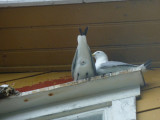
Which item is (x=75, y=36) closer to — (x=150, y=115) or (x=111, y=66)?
(x=111, y=66)

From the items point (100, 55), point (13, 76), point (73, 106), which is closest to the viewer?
point (73, 106)

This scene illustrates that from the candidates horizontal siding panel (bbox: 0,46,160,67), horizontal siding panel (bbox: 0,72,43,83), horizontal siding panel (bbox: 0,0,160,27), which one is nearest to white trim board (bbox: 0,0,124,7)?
horizontal siding panel (bbox: 0,0,160,27)

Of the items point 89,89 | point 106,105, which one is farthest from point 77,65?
point 106,105

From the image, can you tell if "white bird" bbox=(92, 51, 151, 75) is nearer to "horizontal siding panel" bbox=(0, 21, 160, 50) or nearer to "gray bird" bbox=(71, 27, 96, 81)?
"gray bird" bbox=(71, 27, 96, 81)

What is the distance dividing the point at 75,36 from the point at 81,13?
13cm

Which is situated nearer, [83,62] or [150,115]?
[150,115]

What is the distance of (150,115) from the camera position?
1.61 m

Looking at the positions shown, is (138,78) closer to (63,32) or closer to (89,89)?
(89,89)

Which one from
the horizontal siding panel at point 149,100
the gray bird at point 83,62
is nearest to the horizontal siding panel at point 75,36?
the gray bird at point 83,62

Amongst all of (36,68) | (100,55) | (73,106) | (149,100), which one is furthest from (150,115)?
(36,68)

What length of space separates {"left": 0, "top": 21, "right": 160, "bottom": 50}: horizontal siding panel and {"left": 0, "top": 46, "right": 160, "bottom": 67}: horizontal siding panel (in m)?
0.03

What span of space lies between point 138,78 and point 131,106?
19 cm

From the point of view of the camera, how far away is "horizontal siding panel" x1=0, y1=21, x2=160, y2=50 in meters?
2.13

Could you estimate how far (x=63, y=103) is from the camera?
176cm
